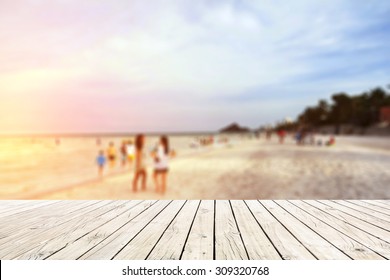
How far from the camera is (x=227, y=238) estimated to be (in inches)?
85.6

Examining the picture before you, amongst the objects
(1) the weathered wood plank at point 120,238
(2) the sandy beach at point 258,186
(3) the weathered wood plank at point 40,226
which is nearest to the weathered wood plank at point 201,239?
(1) the weathered wood plank at point 120,238

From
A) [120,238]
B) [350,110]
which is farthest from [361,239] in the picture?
[350,110]

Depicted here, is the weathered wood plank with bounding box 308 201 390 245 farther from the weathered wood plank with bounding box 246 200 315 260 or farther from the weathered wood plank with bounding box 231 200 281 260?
the weathered wood plank with bounding box 231 200 281 260

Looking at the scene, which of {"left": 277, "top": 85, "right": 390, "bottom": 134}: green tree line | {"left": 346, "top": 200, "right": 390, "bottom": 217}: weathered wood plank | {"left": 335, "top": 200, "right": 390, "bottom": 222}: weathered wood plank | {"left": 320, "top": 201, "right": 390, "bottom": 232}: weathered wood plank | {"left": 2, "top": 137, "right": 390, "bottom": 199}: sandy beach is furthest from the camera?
{"left": 277, "top": 85, "right": 390, "bottom": 134}: green tree line

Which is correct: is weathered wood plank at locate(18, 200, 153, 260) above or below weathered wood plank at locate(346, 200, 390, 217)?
above

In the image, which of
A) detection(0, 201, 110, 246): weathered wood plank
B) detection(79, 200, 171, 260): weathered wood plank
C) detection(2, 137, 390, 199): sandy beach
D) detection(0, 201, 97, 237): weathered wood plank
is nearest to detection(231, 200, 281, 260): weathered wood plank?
detection(79, 200, 171, 260): weathered wood plank

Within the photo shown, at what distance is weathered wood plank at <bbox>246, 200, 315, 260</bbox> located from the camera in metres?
1.88

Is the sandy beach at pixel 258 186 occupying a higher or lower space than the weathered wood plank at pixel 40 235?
lower

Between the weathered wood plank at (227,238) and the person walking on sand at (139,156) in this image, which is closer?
the weathered wood plank at (227,238)

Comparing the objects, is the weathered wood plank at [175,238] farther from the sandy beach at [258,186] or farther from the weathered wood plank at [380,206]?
the sandy beach at [258,186]

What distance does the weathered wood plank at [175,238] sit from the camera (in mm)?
1878

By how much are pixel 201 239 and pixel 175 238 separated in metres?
0.18

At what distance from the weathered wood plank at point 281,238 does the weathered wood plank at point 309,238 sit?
43 mm
